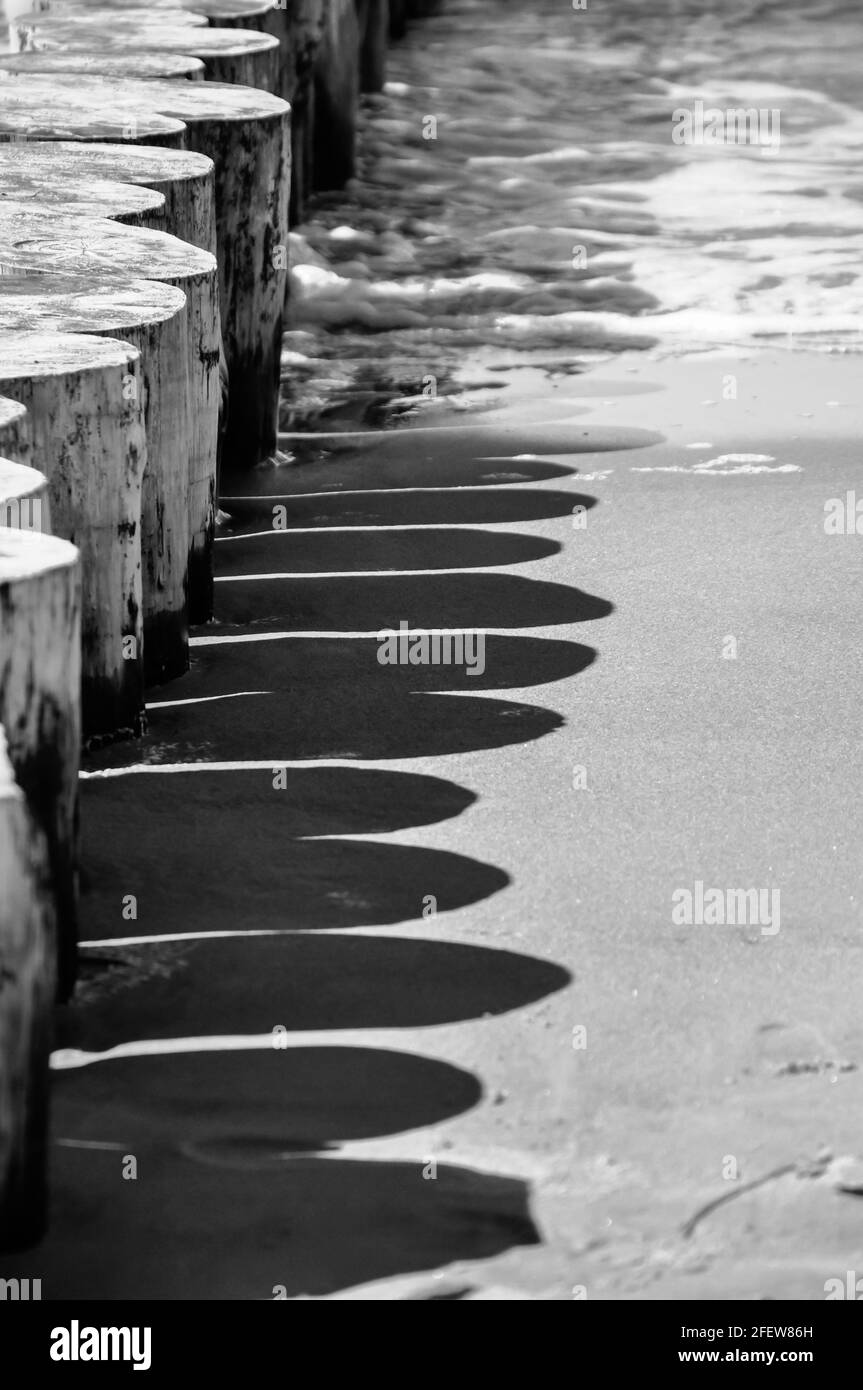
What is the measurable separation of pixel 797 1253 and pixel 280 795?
5.08 ft

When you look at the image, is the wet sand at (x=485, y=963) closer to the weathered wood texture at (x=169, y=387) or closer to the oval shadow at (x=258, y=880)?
the oval shadow at (x=258, y=880)

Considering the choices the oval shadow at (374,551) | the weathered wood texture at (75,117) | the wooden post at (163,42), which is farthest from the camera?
the wooden post at (163,42)

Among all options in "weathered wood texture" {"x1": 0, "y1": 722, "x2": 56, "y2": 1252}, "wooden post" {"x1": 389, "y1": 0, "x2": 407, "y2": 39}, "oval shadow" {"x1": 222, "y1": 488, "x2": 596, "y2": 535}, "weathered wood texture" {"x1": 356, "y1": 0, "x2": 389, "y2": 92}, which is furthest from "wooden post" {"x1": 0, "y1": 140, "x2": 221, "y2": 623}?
"wooden post" {"x1": 389, "y1": 0, "x2": 407, "y2": 39}

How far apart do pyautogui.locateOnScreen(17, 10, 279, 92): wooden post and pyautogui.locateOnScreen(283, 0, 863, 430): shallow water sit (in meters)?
1.00

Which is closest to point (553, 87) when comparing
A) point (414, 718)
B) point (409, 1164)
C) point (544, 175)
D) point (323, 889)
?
point (544, 175)

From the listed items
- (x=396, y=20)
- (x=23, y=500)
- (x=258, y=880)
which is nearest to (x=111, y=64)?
(x=23, y=500)

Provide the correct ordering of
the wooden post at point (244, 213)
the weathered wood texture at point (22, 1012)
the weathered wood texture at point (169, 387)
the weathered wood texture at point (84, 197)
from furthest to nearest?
the wooden post at point (244, 213), the weathered wood texture at point (84, 197), the weathered wood texture at point (169, 387), the weathered wood texture at point (22, 1012)

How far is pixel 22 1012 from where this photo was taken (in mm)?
2467

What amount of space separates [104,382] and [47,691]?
1041 millimetres

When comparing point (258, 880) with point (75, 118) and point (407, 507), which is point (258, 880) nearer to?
point (407, 507)

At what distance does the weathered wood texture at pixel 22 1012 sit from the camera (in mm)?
2414

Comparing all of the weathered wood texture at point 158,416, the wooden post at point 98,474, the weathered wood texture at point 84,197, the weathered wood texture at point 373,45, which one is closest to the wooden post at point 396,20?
the weathered wood texture at point 373,45

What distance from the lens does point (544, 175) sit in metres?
10.2
